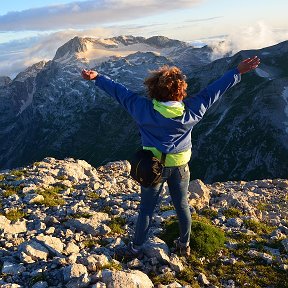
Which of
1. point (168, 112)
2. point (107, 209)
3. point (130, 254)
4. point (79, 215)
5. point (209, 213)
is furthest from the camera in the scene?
point (209, 213)

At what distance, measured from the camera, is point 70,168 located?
65.9 ft

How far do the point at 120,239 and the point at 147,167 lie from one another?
3218mm

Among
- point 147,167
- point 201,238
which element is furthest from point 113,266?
point 201,238

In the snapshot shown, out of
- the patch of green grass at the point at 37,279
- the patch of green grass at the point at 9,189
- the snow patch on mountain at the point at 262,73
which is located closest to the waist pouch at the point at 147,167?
the patch of green grass at the point at 37,279

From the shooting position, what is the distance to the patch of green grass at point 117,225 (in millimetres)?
11830

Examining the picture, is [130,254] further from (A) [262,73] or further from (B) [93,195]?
(A) [262,73]

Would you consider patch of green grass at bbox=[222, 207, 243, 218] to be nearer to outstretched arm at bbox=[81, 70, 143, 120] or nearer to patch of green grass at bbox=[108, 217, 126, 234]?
patch of green grass at bbox=[108, 217, 126, 234]

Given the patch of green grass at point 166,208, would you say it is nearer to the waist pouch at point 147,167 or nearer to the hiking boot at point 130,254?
the hiking boot at point 130,254

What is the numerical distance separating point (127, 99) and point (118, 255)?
3848 millimetres

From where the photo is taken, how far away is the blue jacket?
8273mm

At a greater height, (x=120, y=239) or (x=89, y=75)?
(x=89, y=75)

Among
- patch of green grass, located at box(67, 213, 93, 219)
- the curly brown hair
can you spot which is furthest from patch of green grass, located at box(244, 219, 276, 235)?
the curly brown hair

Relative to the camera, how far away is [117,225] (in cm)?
1221

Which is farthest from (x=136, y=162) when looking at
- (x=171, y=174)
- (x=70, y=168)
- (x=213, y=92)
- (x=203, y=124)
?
(x=203, y=124)
